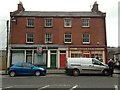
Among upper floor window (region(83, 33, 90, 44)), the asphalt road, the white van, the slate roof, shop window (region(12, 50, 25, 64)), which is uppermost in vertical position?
the slate roof

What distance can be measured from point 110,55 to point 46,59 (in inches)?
1658

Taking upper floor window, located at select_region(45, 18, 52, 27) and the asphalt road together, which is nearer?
the asphalt road

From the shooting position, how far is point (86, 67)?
31938 millimetres

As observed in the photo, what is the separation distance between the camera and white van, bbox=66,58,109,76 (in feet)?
104

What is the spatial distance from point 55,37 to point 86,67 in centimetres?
1657

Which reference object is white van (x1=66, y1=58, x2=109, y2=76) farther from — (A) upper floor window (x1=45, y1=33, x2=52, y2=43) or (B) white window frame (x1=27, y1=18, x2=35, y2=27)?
(B) white window frame (x1=27, y1=18, x2=35, y2=27)

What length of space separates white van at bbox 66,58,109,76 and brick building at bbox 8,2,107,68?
47.3 ft

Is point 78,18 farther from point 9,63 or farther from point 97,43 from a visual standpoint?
point 9,63

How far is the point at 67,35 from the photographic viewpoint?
48062 mm

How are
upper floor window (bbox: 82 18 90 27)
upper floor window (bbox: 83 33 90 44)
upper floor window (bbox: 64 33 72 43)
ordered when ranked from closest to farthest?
upper floor window (bbox: 83 33 90 44) < upper floor window (bbox: 64 33 72 43) < upper floor window (bbox: 82 18 90 27)

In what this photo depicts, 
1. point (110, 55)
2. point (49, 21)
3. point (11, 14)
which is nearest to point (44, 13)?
point (49, 21)

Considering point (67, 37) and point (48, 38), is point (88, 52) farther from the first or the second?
point (48, 38)

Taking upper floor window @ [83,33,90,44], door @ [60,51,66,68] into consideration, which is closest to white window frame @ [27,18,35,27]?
door @ [60,51,66,68]

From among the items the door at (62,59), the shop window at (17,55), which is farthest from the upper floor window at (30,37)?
the door at (62,59)
